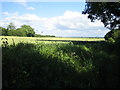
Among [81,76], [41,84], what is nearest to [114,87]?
[81,76]

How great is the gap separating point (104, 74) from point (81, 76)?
1.03 metres

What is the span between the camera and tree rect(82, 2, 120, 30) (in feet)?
78.8

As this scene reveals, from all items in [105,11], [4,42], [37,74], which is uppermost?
[105,11]

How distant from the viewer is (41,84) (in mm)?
5906

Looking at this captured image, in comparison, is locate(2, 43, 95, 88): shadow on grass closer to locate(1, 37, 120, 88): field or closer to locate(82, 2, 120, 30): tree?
locate(1, 37, 120, 88): field

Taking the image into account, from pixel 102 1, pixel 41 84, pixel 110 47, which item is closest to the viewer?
pixel 41 84

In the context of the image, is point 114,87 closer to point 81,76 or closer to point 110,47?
point 81,76

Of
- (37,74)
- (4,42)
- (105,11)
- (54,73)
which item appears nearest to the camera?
(37,74)

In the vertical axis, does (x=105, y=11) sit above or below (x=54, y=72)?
above

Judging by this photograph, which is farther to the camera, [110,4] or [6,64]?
[110,4]

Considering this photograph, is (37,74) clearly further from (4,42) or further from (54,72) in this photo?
(4,42)

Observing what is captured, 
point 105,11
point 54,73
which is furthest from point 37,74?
point 105,11

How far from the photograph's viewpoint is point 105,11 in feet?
86.6

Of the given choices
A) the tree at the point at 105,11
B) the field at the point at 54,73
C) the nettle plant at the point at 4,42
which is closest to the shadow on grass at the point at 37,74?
the field at the point at 54,73
